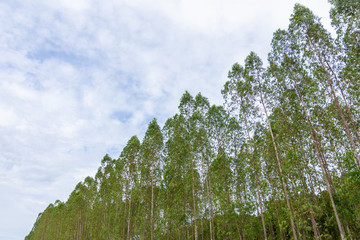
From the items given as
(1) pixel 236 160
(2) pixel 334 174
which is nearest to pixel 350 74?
(2) pixel 334 174

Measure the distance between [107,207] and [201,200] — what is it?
17323mm

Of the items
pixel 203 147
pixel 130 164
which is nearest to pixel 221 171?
pixel 203 147

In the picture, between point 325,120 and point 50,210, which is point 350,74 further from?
point 50,210

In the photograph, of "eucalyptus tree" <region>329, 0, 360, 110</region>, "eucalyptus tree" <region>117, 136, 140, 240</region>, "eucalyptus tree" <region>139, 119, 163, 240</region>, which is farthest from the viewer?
"eucalyptus tree" <region>117, 136, 140, 240</region>

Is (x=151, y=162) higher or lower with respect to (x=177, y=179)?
higher

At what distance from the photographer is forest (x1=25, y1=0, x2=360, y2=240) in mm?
13320

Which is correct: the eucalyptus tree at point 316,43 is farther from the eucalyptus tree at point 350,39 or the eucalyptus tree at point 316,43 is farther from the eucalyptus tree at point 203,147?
the eucalyptus tree at point 203,147

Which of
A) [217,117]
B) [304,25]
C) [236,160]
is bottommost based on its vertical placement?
[236,160]

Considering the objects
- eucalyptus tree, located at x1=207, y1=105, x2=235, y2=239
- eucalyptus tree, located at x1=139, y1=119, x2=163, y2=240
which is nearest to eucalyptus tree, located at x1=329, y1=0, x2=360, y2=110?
eucalyptus tree, located at x1=207, y1=105, x2=235, y2=239

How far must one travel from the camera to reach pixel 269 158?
16438mm

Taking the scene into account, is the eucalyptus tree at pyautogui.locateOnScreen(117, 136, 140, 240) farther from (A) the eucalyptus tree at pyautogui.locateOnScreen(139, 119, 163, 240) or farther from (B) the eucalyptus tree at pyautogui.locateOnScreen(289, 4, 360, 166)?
(B) the eucalyptus tree at pyautogui.locateOnScreen(289, 4, 360, 166)

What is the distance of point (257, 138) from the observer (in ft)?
55.8

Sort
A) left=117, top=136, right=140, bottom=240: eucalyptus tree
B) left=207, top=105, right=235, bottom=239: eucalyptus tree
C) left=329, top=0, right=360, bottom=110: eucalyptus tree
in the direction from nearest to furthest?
left=329, top=0, right=360, bottom=110: eucalyptus tree < left=207, top=105, right=235, bottom=239: eucalyptus tree < left=117, top=136, right=140, bottom=240: eucalyptus tree

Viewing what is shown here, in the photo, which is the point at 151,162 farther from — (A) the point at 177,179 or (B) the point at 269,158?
(B) the point at 269,158
